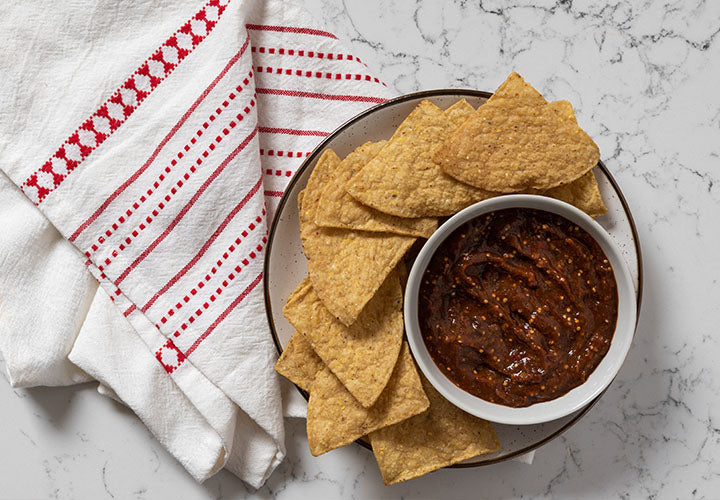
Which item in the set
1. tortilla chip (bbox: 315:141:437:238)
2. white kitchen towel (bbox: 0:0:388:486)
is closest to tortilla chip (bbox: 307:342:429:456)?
white kitchen towel (bbox: 0:0:388:486)

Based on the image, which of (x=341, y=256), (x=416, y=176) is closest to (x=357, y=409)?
(x=341, y=256)

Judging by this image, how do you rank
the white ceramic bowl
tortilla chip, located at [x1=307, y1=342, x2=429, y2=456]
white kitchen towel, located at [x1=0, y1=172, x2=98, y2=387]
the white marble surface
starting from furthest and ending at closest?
the white marble surface
white kitchen towel, located at [x1=0, y1=172, x2=98, y2=387]
tortilla chip, located at [x1=307, y1=342, x2=429, y2=456]
the white ceramic bowl

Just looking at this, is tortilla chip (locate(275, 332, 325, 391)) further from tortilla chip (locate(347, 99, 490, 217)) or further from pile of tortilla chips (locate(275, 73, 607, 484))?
tortilla chip (locate(347, 99, 490, 217))

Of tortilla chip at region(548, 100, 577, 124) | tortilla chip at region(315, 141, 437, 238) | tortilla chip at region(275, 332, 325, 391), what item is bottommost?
tortilla chip at region(275, 332, 325, 391)

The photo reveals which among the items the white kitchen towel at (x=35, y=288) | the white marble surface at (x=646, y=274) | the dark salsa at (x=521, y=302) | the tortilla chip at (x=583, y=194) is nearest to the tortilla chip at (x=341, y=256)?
the dark salsa at (x=521, y=302)

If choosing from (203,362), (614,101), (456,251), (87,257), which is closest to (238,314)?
(203,362)

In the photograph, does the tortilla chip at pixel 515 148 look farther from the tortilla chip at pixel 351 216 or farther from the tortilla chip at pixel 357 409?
the tortilla chip at pixel 357 409

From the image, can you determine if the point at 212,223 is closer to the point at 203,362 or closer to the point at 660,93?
the point at 203,362
